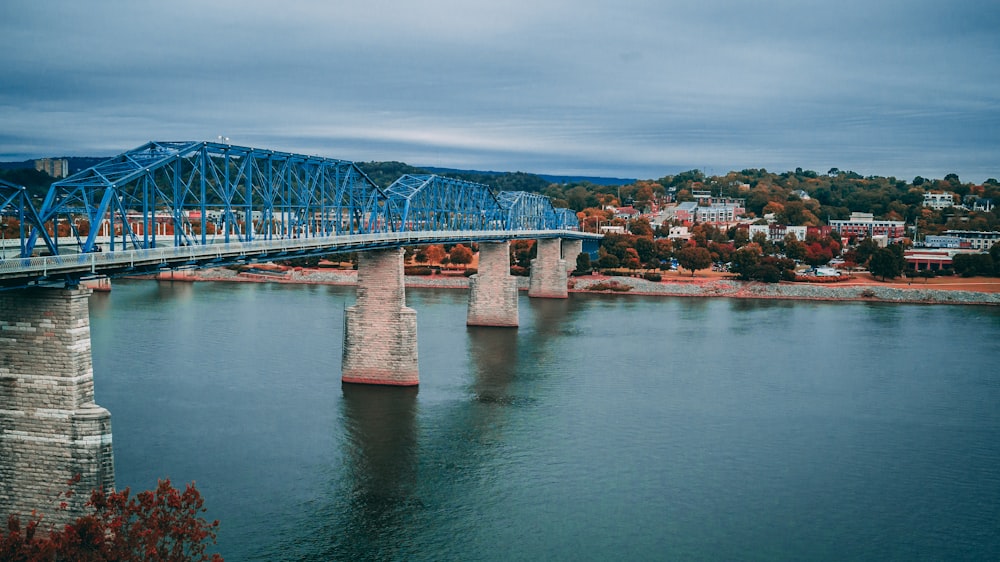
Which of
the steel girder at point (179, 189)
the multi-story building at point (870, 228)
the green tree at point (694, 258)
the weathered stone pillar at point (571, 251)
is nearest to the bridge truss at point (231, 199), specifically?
the steel girder at point (179, 189)

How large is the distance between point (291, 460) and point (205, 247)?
577 cm

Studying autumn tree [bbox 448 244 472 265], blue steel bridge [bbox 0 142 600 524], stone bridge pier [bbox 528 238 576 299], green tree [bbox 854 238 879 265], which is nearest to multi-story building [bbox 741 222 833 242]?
green tree [bbox 854 238 879 265]

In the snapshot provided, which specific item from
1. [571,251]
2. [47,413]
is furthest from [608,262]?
[47,413]

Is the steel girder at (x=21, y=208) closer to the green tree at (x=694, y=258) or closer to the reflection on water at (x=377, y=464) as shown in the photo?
the reflection on water at (x=377, y=464)

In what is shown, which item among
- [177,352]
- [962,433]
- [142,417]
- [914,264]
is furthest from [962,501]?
[914,264]

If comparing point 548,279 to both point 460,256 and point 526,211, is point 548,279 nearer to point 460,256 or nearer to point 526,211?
point 526,211

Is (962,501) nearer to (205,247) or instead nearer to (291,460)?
(291,460)

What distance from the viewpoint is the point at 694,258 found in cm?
7869

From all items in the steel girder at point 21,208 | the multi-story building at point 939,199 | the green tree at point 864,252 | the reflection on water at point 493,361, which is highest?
the multi-story building at point 939,199

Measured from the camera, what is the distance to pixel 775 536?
65.0 feet

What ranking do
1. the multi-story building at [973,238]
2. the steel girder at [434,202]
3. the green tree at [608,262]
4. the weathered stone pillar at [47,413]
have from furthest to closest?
1. the multi-story building at [973,238]
2. the green tree at [608,262]
3. the steel girder at [434,202]
4. the weathered stone pillar at [47,413]

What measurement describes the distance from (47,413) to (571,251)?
66.1 metres

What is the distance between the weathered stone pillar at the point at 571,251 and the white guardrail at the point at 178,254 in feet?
130

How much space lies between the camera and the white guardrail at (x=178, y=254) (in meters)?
17.5
